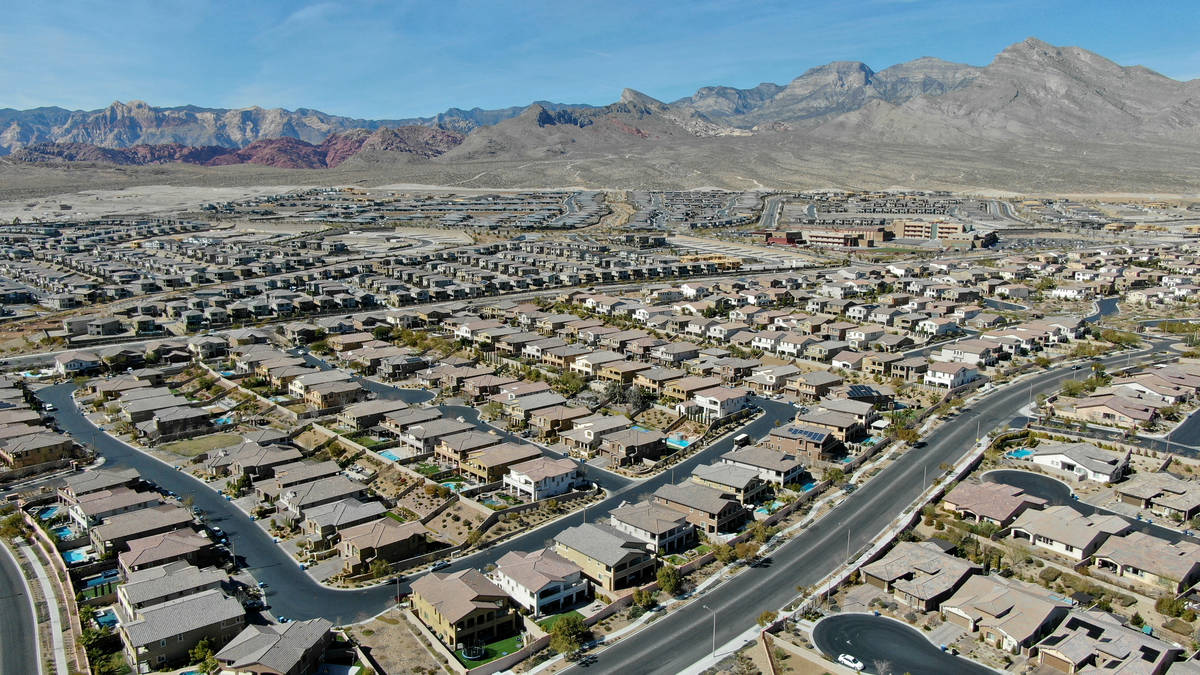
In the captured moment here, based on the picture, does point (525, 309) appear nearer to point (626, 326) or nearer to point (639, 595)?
point (626, 326)

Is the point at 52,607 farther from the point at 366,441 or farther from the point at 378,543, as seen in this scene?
the point at 366,441

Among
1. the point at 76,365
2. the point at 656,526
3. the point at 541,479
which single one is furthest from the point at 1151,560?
the point at 76,365

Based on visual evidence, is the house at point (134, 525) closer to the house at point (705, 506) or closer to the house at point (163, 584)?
the house at point (163, 584)

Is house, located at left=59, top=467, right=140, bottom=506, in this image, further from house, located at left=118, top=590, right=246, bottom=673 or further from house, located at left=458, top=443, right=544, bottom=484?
house, located at left=458, top=443, right=544, bottom=484

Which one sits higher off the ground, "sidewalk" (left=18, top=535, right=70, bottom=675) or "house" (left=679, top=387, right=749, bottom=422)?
"house" (left=679, top=387, right=749, bottom=422)

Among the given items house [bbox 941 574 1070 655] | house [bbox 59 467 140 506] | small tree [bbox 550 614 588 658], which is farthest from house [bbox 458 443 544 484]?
house [bbox 941 574 1070 655]

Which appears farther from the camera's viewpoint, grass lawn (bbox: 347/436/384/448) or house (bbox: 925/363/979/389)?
house (bbox: 925/363/979/389)

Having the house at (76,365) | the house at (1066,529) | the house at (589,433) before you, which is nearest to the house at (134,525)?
the house at (589,433)

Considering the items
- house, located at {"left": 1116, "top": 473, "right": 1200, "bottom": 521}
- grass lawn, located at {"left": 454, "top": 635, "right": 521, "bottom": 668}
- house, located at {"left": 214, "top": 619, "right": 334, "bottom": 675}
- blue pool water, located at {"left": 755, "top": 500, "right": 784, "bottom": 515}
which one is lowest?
grass lawn, located at {"left": 454, "top": 635, "right": 521, "bottom": 668}

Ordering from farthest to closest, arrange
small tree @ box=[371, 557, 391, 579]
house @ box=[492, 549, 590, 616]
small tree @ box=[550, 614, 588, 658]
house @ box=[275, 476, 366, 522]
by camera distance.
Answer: house @ box=[275, 476, 366, 522] < small tree @ box=[371, 557, 391, 579] < house @ box=[492, 549, 590, 616] < small tree @ box=[550, 614, 588, 658]

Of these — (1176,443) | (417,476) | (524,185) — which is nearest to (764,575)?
(417,476)
